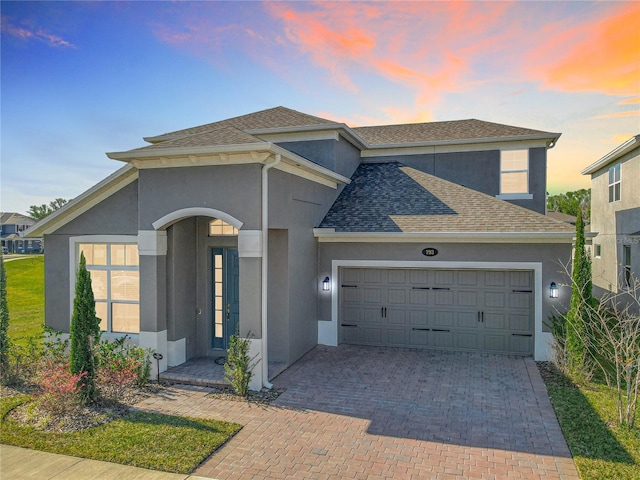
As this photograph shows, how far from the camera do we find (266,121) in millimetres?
14984

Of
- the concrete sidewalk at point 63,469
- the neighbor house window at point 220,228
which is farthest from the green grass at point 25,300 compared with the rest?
the concrete sidewalk at point 63,469

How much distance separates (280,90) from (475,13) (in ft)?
26.7

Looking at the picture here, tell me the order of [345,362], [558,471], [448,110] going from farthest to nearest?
[448,110] < [345,362] < [558,471]

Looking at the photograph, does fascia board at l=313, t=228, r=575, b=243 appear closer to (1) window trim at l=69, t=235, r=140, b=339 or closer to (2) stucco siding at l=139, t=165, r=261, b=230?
(2) stucco siding at l=139, t=165, r=261, b=230

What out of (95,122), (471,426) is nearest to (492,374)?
(471,426)

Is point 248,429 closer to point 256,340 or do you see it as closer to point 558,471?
point 256,340

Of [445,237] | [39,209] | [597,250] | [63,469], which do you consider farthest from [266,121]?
[39,209]

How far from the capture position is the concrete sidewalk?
576cm

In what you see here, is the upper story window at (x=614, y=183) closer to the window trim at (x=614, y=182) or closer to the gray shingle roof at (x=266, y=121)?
the window trim at (x=614, y=182)

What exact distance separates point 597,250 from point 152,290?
2155 centimetres

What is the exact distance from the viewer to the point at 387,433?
23.3ft

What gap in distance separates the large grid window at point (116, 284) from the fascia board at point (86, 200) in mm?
924

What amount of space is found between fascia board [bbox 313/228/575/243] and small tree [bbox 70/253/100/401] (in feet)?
19.9

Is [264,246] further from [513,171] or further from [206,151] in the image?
[513,171]
